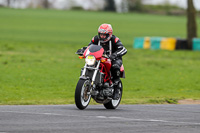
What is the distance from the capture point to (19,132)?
26.9 ft

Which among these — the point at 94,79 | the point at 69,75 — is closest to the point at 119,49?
the point at 94,79

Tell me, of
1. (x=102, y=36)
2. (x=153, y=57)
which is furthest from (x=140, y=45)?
(x=102, y=36)

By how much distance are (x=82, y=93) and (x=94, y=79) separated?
0.46m

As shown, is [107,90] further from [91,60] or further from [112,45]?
[112,45]

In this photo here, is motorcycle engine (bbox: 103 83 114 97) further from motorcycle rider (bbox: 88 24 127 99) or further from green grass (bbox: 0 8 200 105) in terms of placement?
green grass (bbox: 0 8 200 105)

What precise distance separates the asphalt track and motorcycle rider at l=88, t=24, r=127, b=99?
2.92 feet

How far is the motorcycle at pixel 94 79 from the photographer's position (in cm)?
1112

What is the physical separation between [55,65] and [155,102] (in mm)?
10383

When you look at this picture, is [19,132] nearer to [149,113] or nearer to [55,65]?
[149,113]

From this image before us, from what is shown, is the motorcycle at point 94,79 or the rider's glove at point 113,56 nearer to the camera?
the motorcycle at point 94,79

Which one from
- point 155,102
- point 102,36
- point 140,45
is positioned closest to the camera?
point 102,36

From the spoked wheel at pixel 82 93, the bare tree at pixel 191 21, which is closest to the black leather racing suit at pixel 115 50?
the spoked wheel at pixel 82 93

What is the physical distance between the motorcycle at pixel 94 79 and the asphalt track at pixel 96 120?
312mm

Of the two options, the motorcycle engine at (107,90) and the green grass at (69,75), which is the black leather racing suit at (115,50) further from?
the green grass at (69,75)
